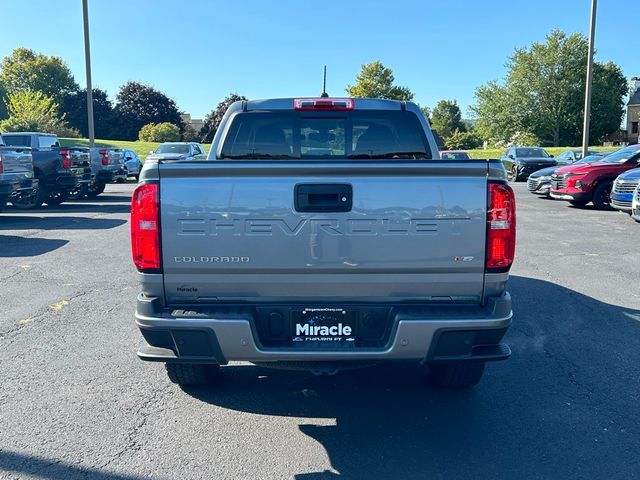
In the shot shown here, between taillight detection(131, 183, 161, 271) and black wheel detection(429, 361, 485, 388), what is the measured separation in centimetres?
206

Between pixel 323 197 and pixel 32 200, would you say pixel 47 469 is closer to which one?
pixel 323 197

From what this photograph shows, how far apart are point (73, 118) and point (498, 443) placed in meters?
82.1

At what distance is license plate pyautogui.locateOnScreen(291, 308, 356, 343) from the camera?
333 cm

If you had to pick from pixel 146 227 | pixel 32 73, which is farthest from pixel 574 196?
pixel 32 73

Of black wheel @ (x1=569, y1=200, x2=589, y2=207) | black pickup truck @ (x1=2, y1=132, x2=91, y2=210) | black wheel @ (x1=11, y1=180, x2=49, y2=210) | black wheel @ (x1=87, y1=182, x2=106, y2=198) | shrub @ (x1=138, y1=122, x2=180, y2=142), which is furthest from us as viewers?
shrub @ (x1=138, y1=122, x2=180, y2=142)

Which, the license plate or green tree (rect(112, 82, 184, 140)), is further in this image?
green tree (rect(112, 82, 184, 140))

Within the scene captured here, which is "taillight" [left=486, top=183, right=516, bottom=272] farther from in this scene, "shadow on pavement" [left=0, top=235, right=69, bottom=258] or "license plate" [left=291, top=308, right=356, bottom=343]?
"shadow on pavement" [left=0, top=235, right=69, bottom=258]

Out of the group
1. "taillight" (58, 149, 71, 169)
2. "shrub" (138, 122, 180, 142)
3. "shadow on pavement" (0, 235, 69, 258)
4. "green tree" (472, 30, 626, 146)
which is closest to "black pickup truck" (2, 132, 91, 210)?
"taillight" (58, 149, 71, 169)

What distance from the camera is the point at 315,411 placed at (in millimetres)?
4000

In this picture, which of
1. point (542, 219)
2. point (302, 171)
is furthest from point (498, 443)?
point (542, 219)

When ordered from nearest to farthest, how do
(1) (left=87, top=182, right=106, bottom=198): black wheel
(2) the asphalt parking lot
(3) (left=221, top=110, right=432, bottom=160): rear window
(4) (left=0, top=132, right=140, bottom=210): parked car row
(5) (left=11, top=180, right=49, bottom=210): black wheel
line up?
(2) the asphalt parking lot, (3) (left=221, top=110, right=432, bottom=160): rear window, (4) (left=0, top=132, right=140, bottom=210): parked car row, (5) (left=11, top=180, right=49, bottom=210): black wheel, (1) (left=87, top=182, right=106, bottom=198): black wheel

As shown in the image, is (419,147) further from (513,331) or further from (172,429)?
(172,429)

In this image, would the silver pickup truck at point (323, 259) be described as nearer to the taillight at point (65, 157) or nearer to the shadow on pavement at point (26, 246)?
the shadow on pavement at point (26, 246)

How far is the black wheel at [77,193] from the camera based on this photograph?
60.4 feet
